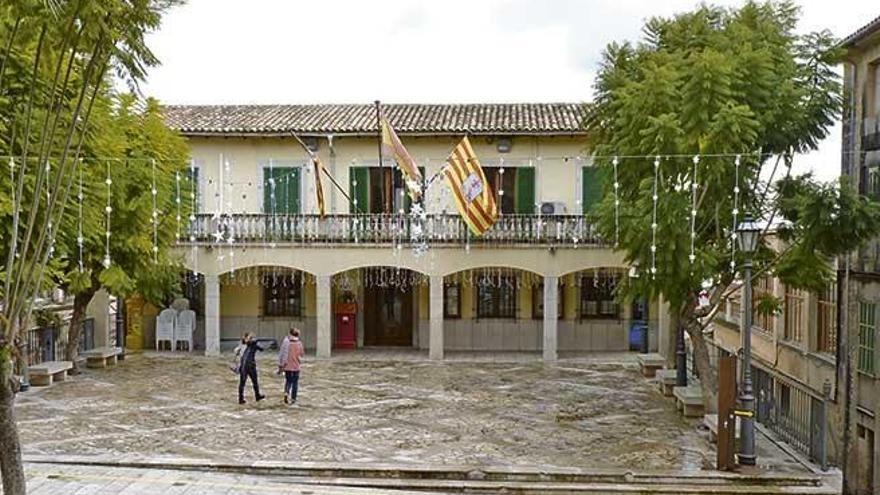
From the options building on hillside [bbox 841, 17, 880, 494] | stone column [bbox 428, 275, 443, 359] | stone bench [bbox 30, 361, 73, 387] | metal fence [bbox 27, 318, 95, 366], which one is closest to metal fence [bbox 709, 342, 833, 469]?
building on hillside [bbox 841, 17, 880, 494]

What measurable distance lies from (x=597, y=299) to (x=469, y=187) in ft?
28.7

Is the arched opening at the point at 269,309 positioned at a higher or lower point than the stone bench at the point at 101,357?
higher

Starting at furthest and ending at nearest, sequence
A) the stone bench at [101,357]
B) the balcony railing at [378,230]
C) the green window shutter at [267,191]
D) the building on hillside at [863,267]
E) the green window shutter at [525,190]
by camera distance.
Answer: the green window shutter at [267,191], the green window shutter at [525,190], the balcony railing at [378,230], the stone bench at [101,357], the building on hillside at [863,267]

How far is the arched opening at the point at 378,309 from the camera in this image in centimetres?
2703

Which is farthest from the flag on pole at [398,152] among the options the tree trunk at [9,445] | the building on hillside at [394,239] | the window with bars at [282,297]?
the tree trunk at [9,445]

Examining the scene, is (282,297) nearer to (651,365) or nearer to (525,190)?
(525,190)

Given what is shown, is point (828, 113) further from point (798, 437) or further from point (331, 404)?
point (331, 404)

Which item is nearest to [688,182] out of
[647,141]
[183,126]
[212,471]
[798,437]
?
[647,141]

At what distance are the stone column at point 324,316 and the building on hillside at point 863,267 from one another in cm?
1408

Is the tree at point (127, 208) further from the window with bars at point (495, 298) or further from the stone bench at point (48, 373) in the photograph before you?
the window with bars at point (495, 298)

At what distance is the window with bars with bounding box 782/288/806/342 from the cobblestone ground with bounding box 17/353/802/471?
9.78ft

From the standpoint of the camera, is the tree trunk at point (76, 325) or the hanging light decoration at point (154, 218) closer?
the hanging light decoration at point (154, 218)

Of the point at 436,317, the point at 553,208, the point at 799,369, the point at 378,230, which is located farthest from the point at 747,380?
the point at 378,230

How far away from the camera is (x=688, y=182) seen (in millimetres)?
15117
